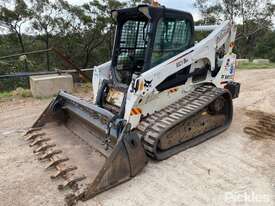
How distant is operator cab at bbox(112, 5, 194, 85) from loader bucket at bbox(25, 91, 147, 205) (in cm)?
93

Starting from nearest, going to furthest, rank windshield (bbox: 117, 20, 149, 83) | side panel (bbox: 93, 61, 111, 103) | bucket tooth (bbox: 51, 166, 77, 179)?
bucket tooth (bbox: 51, 166, 77, 179)
windshield (bbox: 117, 20, 149, 83)
side panel (bbox: 93, 61, 111, 103)

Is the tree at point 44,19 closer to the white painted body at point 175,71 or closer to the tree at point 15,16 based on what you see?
the tree at point 15,16

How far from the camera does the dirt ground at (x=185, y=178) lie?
3.51 metres

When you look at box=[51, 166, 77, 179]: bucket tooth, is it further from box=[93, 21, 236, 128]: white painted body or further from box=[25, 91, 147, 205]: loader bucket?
box=[93, 21, 236, 128]: white painted body

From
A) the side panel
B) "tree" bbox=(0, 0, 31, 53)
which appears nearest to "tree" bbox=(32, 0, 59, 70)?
"tree" bbox=(0, 0, 31, 53)

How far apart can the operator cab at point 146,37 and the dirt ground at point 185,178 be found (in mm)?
1556

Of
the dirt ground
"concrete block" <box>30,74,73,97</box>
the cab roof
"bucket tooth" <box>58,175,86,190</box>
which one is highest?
the cab roof

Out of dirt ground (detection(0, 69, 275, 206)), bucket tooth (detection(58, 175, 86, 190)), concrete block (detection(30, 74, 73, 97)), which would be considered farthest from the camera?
concrete block (detection(30, 74, 73, 97))

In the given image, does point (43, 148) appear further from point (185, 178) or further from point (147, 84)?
point (185, 178)

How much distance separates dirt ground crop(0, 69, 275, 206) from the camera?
11.5 feet

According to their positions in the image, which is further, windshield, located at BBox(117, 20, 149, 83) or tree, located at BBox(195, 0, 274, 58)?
tree, located at BBox(195, 0, 274, 58)

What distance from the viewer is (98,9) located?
52.2 feet

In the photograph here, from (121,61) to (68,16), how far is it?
1173cm

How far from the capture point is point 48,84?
331 inches
